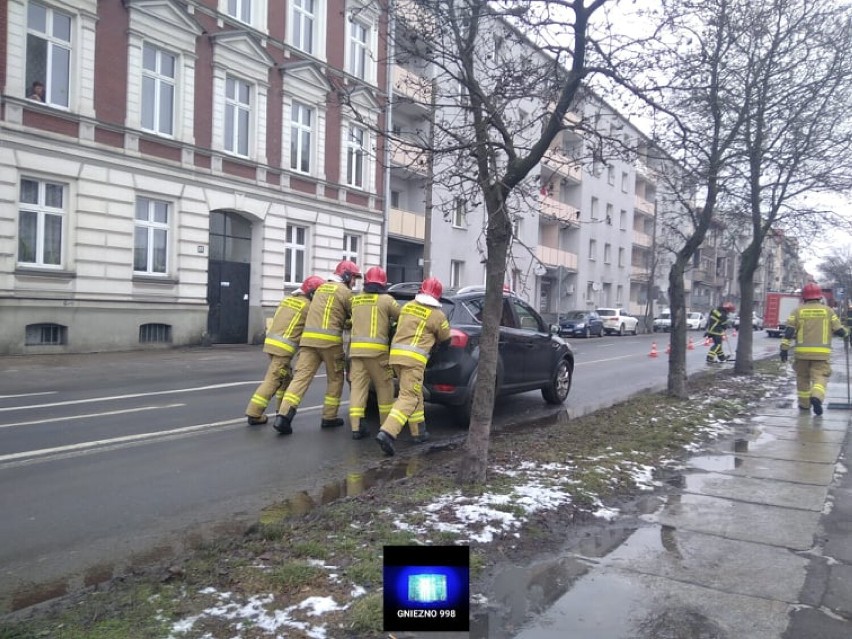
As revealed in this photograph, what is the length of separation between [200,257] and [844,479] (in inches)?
700

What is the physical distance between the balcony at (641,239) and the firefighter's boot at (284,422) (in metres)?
49.6

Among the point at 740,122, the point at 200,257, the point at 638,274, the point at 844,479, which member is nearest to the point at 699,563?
the point at 844,479

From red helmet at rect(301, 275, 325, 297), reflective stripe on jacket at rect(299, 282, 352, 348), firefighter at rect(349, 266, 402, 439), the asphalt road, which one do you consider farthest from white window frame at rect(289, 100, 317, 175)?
firefighter at rect(349, 266, 402, 439)

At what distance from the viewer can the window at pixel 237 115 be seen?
21.5 m

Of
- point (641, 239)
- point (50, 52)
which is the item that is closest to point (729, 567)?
point (50, 52)

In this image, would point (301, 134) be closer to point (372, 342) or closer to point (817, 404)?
point (372, 342)

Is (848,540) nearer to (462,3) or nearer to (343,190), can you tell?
(462,3)

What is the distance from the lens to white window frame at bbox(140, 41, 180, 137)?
62.3 ft

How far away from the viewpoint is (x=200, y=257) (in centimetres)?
2058

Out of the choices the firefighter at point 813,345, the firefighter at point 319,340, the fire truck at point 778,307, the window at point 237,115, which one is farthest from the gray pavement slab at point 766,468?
the fire truck at point 778,307

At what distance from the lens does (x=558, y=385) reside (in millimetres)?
10945

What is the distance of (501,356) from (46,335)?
1269 centimetres

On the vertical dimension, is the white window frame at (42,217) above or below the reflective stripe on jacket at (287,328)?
above

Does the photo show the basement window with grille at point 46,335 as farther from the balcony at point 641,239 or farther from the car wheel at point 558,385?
the balcony at point 641,239
